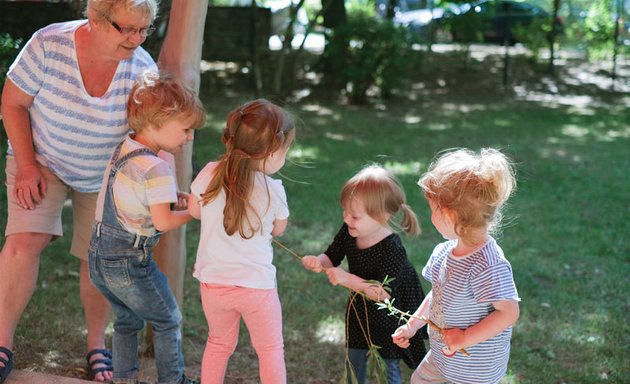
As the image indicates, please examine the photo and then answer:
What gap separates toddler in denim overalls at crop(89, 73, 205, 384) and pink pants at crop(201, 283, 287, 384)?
0.24 metres

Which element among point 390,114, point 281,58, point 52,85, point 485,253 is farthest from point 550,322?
point 281,58

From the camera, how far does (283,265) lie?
18.5 ft

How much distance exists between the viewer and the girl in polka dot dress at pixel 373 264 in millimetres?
3201

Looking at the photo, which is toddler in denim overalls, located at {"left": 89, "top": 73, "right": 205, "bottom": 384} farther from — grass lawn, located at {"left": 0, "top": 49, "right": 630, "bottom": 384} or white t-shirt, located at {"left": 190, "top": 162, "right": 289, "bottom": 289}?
grass lawn, located at {"left": 0, "top": 49, "right": 630, "bottom": 384}

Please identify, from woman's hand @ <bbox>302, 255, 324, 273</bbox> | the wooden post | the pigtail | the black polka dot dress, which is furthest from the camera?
the wooden post

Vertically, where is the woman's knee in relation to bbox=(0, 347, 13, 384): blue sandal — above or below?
above

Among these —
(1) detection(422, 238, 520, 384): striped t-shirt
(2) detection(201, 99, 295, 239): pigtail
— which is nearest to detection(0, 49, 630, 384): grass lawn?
(2) detection(201, 99, 295, 239): pigtail

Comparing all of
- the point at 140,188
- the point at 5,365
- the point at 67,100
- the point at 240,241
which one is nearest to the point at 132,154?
the point at 140,188

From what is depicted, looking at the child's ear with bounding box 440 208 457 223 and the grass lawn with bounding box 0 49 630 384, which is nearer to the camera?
the child's ear with bounding box 440 208 457 223

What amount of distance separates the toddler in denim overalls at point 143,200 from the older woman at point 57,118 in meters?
0.18

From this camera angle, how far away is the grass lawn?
13.9ft

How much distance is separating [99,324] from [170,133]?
111 centimetres

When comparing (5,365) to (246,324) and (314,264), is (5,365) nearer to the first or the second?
(246,324)

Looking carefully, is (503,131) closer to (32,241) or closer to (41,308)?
(41,308)
